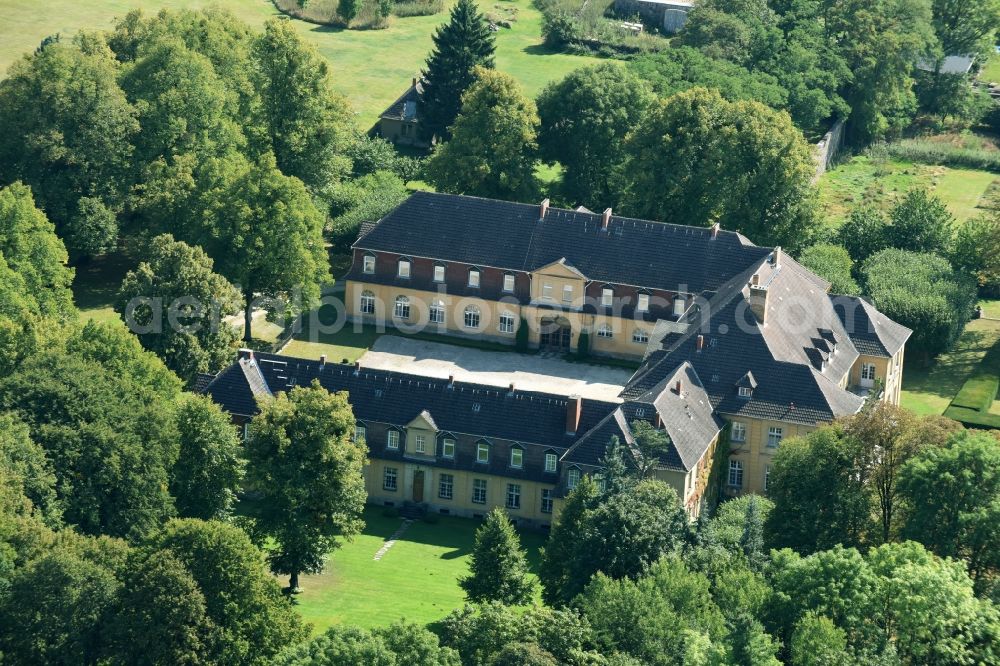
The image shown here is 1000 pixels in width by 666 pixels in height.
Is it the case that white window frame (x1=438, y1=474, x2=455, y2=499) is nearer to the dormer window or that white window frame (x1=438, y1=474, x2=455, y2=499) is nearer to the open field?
the dormer window

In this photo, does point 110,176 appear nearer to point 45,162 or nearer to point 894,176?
point 45,162

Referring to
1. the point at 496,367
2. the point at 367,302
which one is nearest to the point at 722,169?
the point at 496,367

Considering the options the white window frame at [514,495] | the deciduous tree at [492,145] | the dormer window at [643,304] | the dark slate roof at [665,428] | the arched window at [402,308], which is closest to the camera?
the dark slate roof at [665,428]

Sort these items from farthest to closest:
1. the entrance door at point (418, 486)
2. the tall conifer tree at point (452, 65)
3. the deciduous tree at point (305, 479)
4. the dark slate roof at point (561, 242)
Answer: the tall conifer tree at point (452, 65) → the dark slate roof at point (561, 242) → the entrance door at point (418, 486) → the deciduous tree at point (305, 479)

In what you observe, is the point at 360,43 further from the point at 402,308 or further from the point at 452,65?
the point at 402,308

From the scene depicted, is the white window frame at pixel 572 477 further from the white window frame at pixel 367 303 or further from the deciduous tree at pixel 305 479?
the white window frame at pixel 367 303

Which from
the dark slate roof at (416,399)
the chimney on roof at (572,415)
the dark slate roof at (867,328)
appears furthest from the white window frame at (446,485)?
the dark slate roof at (867,328)
